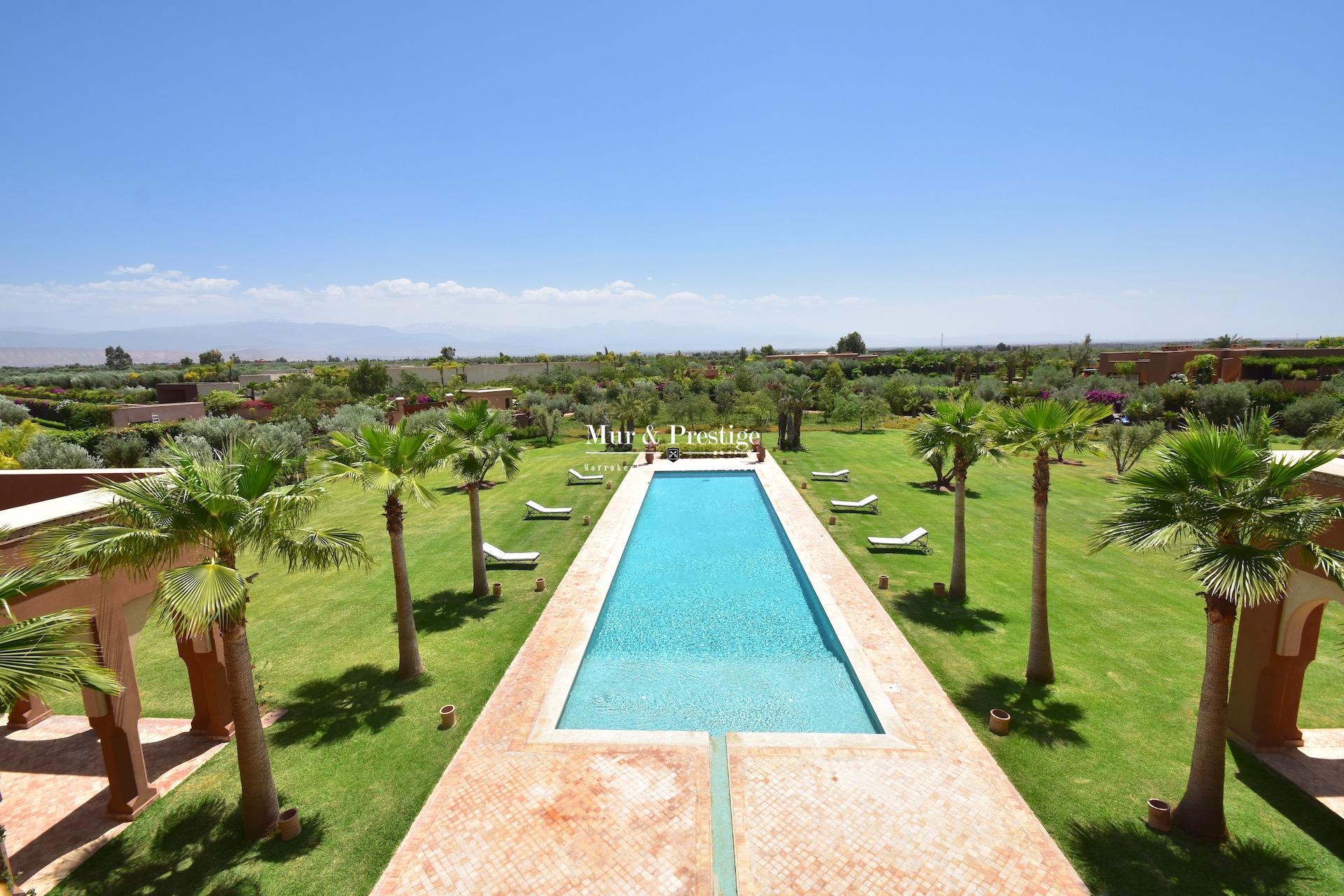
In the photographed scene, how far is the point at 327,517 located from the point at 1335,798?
25668mm

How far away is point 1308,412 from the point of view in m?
33.6

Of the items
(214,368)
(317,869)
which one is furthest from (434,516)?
(214,368)

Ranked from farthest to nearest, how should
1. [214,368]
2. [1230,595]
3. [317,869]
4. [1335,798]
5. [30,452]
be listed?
1. [214,368]
2. [30,452]
3. [1335,798]
4. [317,869]
5. [1230,595]

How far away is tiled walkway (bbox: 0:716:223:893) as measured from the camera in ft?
23.0

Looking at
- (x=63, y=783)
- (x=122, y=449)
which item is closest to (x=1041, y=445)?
(x=63, y=783)

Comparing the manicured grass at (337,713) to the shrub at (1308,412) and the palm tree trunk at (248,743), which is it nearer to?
the palm tree trunk at (248,743)

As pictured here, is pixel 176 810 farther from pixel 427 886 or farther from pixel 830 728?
pixel 830 728

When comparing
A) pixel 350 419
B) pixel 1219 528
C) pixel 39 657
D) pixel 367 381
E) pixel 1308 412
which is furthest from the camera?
pixel 367 381

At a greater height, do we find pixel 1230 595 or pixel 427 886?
pixel 1230 595

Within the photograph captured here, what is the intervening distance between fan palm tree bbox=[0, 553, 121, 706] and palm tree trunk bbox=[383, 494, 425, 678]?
4.96 meters

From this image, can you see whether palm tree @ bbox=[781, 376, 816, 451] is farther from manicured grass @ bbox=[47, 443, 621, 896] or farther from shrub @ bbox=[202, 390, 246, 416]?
shrub @ bbox=[202, 390, 246, 416]

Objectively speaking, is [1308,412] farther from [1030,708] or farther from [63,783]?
[63,783]

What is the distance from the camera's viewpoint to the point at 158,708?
392 inches

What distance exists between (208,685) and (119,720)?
1.84 m
